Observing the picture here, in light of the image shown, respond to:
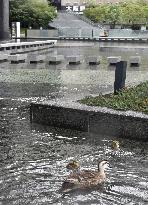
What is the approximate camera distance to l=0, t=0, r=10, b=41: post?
4231 centimetres

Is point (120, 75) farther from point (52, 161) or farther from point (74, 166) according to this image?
point (74, 166)

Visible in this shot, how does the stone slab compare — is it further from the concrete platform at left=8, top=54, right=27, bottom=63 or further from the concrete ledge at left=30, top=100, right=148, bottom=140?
the concrete ledge at left=30, top=100, right=148, bottom=140

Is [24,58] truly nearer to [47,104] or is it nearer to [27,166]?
[47,104]

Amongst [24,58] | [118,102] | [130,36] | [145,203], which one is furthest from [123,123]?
[130,36]

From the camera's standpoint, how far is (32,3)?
65.4m

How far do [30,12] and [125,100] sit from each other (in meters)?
52.5

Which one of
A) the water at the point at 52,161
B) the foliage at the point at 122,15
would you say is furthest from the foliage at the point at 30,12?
the water at the point at 52,161

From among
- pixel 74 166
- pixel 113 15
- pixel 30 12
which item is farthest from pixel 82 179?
pixel 113 15

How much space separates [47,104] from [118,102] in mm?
1908

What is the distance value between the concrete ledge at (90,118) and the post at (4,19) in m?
28.4

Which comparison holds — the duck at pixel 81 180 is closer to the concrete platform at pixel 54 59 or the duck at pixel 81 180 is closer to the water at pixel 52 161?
the water at pixel 52 161

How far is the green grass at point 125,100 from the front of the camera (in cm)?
1438

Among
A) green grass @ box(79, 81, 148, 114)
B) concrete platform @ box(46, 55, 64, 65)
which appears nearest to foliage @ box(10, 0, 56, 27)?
concrete platform @ box(46, 55, 64, 65)

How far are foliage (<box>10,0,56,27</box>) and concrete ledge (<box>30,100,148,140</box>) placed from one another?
5128cm
